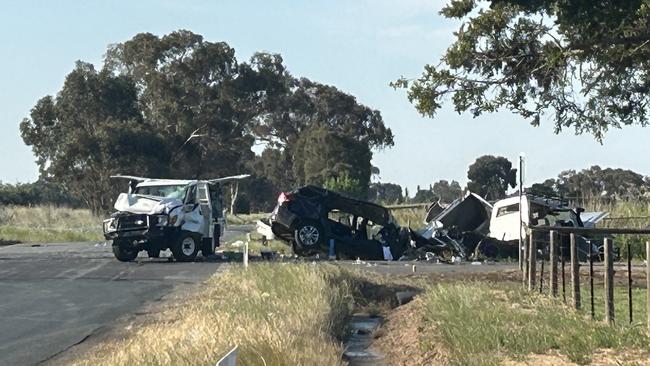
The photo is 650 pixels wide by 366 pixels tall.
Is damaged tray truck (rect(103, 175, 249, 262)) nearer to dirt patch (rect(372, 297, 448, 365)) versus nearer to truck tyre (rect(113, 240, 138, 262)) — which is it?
truck tyre (rect(113, 240, 138, 262))

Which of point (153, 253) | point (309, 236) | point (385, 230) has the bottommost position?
point (153, 253)

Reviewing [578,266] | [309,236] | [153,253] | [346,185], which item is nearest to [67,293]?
[578,266]

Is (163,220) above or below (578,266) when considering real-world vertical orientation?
above

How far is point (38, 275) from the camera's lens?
21.5 metres

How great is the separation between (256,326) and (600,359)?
3358 mm

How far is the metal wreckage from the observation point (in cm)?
2875

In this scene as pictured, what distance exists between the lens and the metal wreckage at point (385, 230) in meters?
28.8

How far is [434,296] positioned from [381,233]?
53.3 ft

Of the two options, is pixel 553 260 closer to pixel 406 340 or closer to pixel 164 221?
pixel 406 340

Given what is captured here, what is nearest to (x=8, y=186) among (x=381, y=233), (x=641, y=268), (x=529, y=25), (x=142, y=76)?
(x=142, y=76)

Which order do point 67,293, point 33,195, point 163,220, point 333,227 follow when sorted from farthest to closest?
point 33,195
point 333,227
point 163,220
point 67,293

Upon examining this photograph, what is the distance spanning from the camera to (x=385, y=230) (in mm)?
29938

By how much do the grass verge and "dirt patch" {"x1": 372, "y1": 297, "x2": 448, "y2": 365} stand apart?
12 cm

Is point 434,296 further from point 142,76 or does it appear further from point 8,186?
point 8,186
